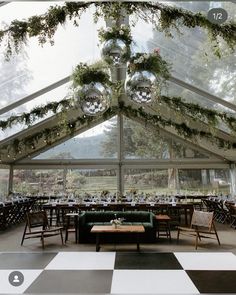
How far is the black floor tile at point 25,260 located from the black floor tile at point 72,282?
0.56 m

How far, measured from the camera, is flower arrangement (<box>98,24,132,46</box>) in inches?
130

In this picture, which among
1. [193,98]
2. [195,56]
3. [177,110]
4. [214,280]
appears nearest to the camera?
[214,280]

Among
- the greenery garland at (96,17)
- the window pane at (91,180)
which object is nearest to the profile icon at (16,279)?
the greenery garland at (96,17)

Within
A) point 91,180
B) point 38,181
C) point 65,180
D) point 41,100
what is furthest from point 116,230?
point 38,181

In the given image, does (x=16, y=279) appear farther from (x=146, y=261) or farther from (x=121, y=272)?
(x=146, y=261)

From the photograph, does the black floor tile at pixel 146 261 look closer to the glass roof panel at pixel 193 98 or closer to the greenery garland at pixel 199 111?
the greenery garland at pixel 199 111

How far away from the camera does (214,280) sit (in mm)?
4230

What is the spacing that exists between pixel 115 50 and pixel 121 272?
10.7 feet

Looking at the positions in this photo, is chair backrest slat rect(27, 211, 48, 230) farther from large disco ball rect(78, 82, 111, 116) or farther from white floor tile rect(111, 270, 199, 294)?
large disco ball rect(78, 82, 111, 116)

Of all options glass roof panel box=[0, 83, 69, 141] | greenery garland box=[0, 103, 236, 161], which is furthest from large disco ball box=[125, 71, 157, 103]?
greenery garland box=[0, 103, 236, 161]

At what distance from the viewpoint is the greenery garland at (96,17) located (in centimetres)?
324

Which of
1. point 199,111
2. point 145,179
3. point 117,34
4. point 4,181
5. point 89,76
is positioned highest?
point 199,111

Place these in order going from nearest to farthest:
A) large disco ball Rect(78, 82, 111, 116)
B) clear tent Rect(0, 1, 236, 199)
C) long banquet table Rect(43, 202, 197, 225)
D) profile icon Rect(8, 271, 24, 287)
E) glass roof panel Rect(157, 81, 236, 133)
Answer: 1. large disco ball Rect(78, 82, 111, 116)
2. profile icon Rect(8, 271, 24, 287)
3. clear tent Rect(0, 1, 236, 199)
4. glass roof panel Rect(157, 81, 236, 133)
5. long banquet table Rect(43, 202, 197, 225)

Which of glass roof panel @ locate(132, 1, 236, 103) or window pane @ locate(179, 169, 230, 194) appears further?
window pane @ locate(179, 169, 230, 194)
